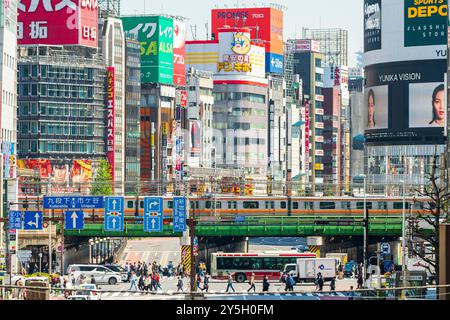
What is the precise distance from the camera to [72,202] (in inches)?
3565

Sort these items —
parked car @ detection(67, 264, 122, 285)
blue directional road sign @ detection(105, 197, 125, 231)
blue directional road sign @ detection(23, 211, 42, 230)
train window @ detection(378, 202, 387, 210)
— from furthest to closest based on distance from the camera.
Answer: train window @ detection(378, 202, 387, 210) < parked car @ detection(67, 264, 122, 285) < blue directional road sign @ detection(105, 197, 125, 231) < blue directional road sign @ detection(23, 211, 42, 230)

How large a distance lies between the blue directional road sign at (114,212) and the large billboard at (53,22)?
108 meters

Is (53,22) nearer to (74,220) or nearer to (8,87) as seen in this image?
(8,87)

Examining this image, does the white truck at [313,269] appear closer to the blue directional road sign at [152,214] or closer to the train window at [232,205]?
the blue directional road sign at [152,214]

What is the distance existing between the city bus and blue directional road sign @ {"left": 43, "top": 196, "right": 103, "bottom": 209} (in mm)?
18595

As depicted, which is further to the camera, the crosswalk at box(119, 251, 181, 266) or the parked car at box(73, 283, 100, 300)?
the crosswalk at box(119, 251, 181, 266)

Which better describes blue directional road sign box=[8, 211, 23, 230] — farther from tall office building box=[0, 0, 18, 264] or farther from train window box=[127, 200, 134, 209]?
train window box=[127, 200, 134, 209]

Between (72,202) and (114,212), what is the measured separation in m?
2.67

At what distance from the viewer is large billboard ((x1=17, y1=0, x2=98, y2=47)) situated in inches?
7785

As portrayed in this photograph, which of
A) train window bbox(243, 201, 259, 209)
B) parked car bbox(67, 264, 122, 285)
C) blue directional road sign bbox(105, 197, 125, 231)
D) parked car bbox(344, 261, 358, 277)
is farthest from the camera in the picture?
train window bbox(243, 201, 259, 209)

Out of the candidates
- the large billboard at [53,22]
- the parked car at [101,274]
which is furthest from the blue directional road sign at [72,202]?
the large billboard at [53,22]

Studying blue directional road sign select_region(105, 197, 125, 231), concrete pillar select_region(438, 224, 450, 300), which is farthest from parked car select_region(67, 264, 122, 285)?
concrete pillar select_region(438, 224, 450, 300)

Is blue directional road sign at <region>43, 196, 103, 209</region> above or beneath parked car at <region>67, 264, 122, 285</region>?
above
